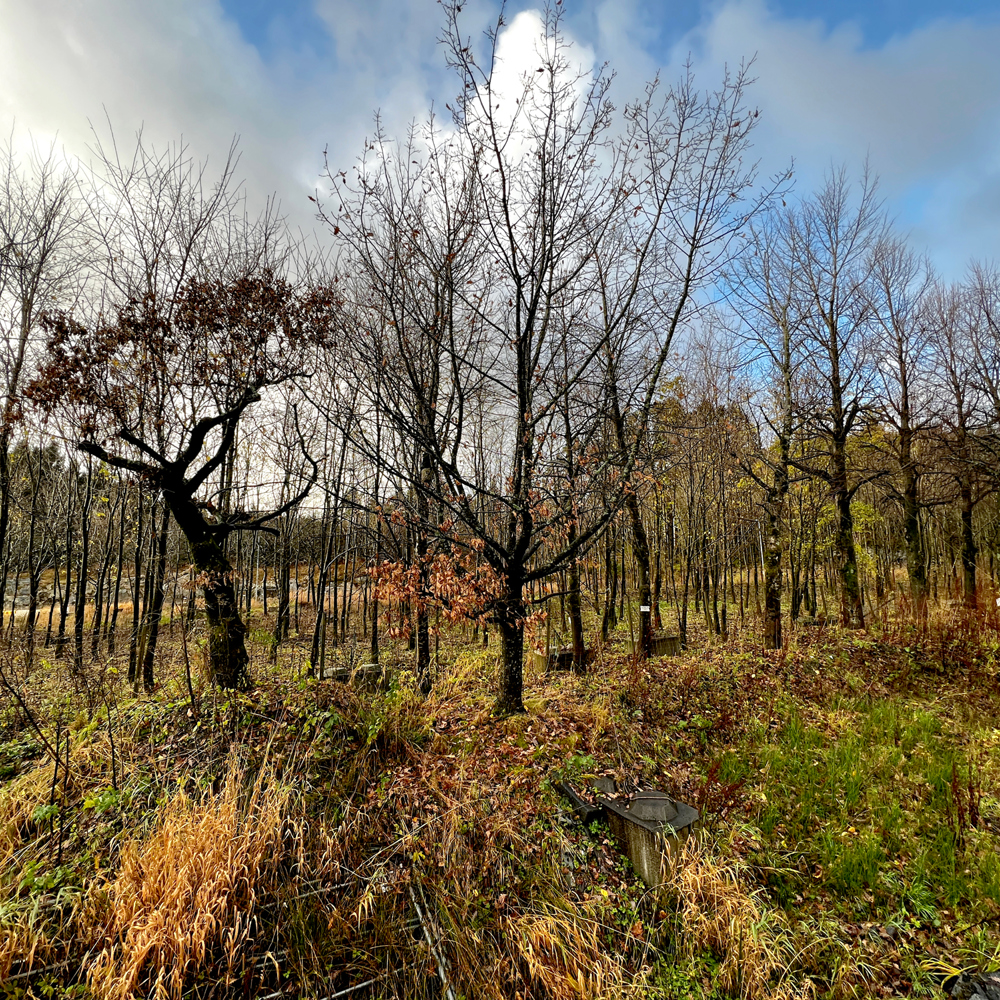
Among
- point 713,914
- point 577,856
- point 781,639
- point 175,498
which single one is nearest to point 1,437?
point 175,498

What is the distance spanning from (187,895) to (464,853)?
5.69ft

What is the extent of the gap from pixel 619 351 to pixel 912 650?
6.91 metres

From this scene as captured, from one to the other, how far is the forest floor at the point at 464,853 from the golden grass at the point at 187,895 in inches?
0.6

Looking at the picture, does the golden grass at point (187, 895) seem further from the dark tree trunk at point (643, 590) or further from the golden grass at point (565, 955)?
the dark tree trunk at point (643, 590)

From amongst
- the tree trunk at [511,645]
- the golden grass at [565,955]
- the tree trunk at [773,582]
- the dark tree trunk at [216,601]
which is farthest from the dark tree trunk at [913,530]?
the dark tree trunk at [216,601]

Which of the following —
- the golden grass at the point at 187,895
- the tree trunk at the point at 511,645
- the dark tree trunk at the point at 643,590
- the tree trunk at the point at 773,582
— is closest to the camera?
the golden grass at the point at 187,895

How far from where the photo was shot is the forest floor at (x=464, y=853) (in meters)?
2.71

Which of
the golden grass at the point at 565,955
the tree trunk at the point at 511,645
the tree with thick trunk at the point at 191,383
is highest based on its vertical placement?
the tree with thick trunk at the point at 191,383

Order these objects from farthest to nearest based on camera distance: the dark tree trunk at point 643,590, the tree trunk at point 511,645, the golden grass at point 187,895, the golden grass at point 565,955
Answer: the dark tree trunk at point 643,590, the tree trunk at point 511,645, the golden grass at point 565,955, the golden grass at point 187,895

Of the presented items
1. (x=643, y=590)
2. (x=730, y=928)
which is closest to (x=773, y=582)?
(x=643, y=590)

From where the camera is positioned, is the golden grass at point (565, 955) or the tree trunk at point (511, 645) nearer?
the golden grass at point (565, 955)

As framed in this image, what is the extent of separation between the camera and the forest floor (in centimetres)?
271

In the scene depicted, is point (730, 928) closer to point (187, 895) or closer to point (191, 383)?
point (187, 895)

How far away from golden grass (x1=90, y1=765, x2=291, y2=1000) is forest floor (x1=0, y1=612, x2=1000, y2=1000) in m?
0.02
